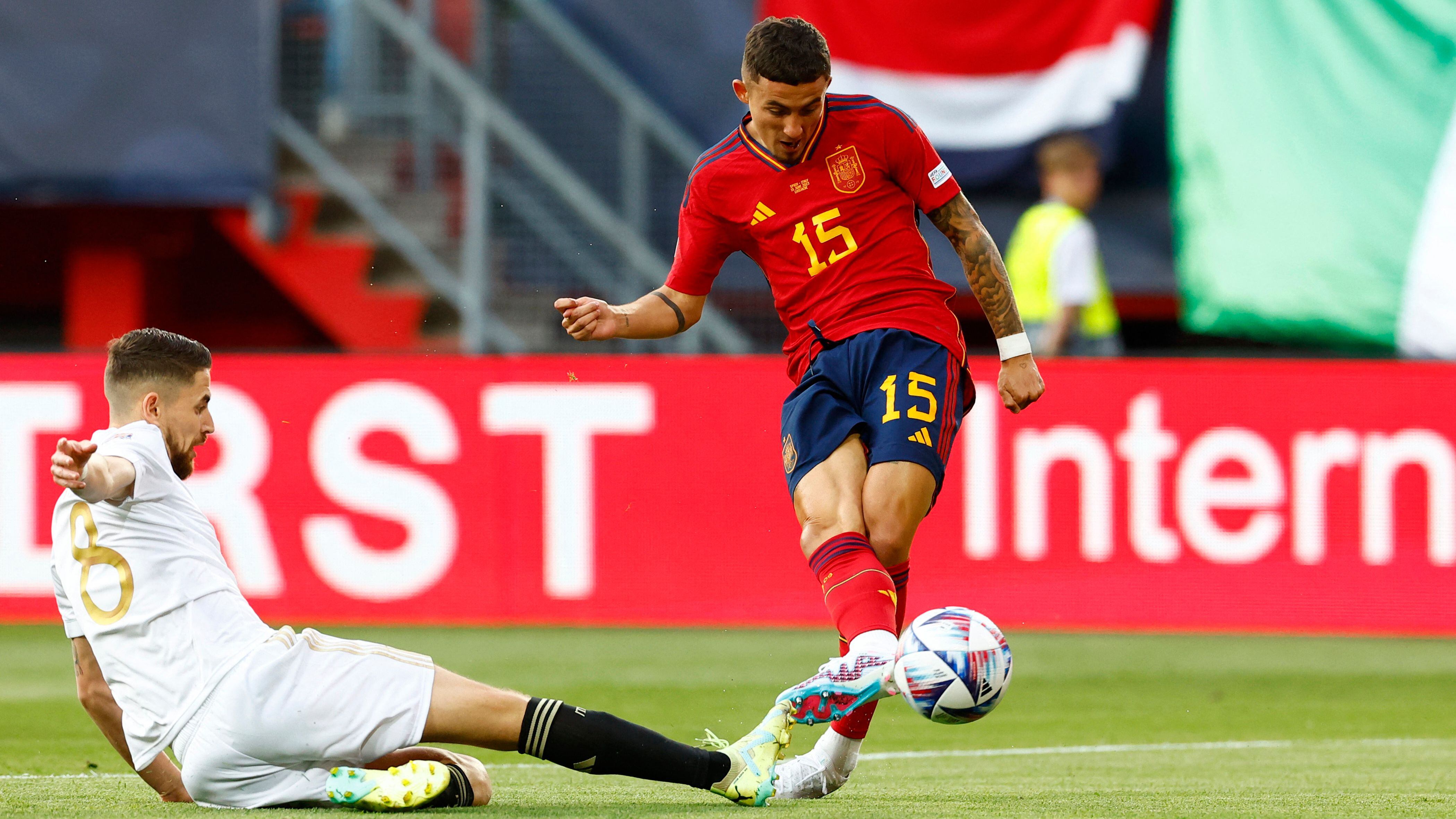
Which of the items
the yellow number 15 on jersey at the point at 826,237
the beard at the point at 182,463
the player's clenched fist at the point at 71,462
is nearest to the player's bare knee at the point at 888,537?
the yellow number 15 on jersey at the point at 826,237

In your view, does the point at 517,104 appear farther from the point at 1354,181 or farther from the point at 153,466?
the point at 153,466

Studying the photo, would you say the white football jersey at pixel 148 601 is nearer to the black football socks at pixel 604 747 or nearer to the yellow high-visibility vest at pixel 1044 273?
the black football socks at pixel 604 747

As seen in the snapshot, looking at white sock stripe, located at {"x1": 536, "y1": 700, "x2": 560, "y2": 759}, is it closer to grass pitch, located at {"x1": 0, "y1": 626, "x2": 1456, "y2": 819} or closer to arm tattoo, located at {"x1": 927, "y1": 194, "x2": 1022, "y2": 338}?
grass pitch, located at {"x1": 0, "y1": 626, "x2": 1456, "y2": 819}

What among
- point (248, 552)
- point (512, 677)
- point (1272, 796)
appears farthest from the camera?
point (248, 552)

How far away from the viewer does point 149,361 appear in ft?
12.5

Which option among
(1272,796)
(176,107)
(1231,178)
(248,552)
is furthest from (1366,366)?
(176,107)

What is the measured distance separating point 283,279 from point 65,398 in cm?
337

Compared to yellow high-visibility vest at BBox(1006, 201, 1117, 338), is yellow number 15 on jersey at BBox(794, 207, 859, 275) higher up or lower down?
lower down

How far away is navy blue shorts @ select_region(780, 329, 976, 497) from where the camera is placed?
4398 millimetres

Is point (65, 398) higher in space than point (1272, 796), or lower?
higher

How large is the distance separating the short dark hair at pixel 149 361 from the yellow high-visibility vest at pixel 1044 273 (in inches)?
248

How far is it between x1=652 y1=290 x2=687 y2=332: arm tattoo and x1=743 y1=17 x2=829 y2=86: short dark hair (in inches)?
29.1

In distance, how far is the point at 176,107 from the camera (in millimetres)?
11719

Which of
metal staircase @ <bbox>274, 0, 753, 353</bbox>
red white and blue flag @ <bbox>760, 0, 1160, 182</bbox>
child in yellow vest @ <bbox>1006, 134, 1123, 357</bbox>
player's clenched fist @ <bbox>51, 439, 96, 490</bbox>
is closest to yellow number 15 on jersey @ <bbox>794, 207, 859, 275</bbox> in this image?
player's clenched fist @ <bbox>51, 439, 96, 490</bbox>
